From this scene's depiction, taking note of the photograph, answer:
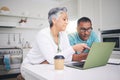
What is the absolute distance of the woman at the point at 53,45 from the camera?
167 cm

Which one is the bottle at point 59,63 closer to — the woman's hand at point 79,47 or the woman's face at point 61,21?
the woman's hand at point 79,47

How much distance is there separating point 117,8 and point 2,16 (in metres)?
2.92

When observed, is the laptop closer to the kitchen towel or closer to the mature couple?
the mature couple

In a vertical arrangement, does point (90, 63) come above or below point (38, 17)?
below


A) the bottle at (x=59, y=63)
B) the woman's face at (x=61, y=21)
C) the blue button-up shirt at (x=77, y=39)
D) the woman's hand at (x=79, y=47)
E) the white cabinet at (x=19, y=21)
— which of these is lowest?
the bottle at (x=59, y=63)

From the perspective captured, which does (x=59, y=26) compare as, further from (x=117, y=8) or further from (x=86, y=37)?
(x=117, y=8)

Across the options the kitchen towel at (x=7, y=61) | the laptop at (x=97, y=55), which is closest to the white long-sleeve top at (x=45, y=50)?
the laptop at (x=97, y=55)

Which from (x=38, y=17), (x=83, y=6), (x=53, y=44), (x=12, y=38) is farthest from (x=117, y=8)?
(x=12, y=38)

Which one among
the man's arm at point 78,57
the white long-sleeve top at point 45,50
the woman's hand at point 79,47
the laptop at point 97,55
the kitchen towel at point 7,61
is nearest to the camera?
the laptop at point 97,55

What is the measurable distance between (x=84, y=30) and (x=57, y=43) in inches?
26.3

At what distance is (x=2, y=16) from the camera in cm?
Answer: 424

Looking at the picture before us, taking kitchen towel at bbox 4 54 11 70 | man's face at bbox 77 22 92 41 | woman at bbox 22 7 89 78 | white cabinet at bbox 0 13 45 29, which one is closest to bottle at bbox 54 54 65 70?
woman at bbox 22 7 89 78

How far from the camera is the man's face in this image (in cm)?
234

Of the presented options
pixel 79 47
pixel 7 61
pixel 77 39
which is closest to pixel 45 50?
pixel 79 47
